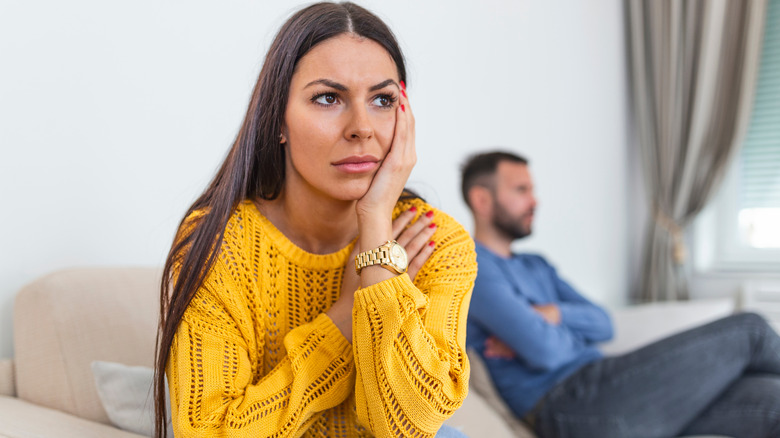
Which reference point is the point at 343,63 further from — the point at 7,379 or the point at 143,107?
the point at 7,379

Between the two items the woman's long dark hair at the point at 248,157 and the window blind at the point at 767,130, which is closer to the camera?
the woman's long dark hair at the point at 248,157

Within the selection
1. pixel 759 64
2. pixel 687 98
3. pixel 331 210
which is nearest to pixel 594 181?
pixel 687 98

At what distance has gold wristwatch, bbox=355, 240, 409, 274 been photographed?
1040 mm

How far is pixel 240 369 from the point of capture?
1032 millimetres

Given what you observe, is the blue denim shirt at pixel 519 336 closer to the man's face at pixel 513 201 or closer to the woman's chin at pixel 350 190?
the man's face at pixel 513 201

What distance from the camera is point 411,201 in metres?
1.27

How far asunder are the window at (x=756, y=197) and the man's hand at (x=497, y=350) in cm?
238

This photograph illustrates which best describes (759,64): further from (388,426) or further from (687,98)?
(388,426)

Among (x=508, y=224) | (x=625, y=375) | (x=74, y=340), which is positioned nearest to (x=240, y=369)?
(x=74, y=340)

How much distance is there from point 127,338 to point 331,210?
536 mm

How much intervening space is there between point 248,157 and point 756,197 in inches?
136

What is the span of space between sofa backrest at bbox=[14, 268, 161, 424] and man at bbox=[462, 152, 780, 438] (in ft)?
3.23

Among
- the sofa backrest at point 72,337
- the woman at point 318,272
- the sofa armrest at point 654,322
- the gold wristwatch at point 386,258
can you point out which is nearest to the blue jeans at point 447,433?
the woman at point 318,272

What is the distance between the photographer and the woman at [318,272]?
3.23ft
